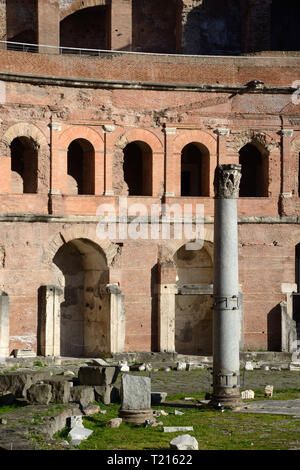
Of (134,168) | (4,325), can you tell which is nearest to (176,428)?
(4,325)

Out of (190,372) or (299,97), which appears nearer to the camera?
(190,372)

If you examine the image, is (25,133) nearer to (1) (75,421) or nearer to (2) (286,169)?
(2) (286,169)

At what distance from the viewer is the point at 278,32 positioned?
32281 mm

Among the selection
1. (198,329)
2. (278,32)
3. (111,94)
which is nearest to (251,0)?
(278,32)

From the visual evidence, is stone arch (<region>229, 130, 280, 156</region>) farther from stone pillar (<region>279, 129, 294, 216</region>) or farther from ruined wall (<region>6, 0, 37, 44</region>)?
ruined wall (<region>6, 0, 37, 44</region>)

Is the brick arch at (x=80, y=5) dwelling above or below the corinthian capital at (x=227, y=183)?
above

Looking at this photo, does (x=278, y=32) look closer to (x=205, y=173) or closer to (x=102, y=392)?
(x=205, y=173)

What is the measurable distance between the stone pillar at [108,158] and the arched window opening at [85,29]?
6822 millimetres

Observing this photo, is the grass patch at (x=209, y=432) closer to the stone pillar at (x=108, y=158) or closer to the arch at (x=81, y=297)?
the arch at (x=81, y=297)

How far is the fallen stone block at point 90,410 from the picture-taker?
53.5ft

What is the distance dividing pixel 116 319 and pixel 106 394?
690 cm

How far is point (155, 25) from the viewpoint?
31578 mm

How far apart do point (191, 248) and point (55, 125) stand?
482 cm

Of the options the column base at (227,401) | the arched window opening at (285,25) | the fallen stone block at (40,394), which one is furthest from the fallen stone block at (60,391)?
Answer: the arched window opening at (285,25)
